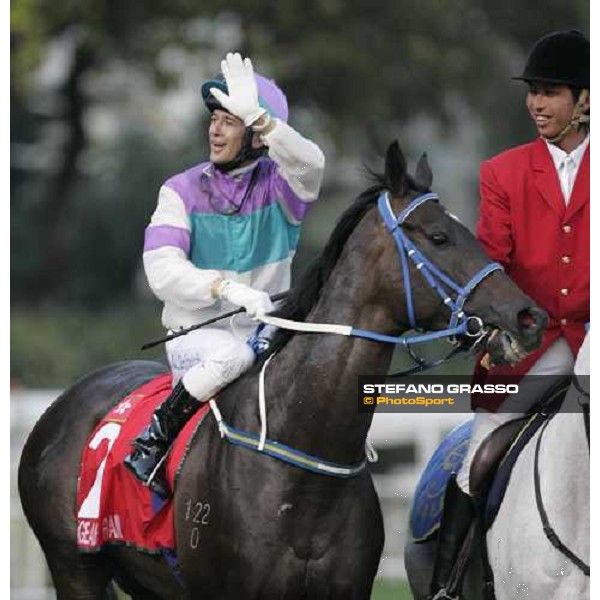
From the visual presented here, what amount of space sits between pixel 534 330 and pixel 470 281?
0.94 ft

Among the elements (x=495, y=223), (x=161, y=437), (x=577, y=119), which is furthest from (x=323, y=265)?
(x=577, y=119)

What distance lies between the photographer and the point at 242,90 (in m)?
6.44

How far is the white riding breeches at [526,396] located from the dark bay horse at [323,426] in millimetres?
416

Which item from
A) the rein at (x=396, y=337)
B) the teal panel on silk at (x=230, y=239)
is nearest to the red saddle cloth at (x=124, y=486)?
the rein at (x=396, y=337)

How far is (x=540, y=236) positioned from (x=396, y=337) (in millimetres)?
708

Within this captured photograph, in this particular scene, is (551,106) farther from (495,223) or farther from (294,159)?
(294,159)

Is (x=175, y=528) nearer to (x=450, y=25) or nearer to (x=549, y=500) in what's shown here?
(x=549, y=500)

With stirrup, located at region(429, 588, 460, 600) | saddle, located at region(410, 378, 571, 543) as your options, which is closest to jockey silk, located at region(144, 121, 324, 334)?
saddle, located at region(410, 378, 571, 543)

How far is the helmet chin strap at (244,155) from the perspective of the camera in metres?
6.70

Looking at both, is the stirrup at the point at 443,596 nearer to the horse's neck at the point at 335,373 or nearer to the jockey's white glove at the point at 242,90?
the horse's neck at the point at 335,373

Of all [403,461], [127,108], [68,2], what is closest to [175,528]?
[403,461]

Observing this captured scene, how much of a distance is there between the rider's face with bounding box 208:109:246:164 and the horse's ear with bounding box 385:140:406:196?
797mm

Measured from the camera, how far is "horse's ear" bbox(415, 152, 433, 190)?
616 cm

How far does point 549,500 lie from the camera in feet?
19.2
